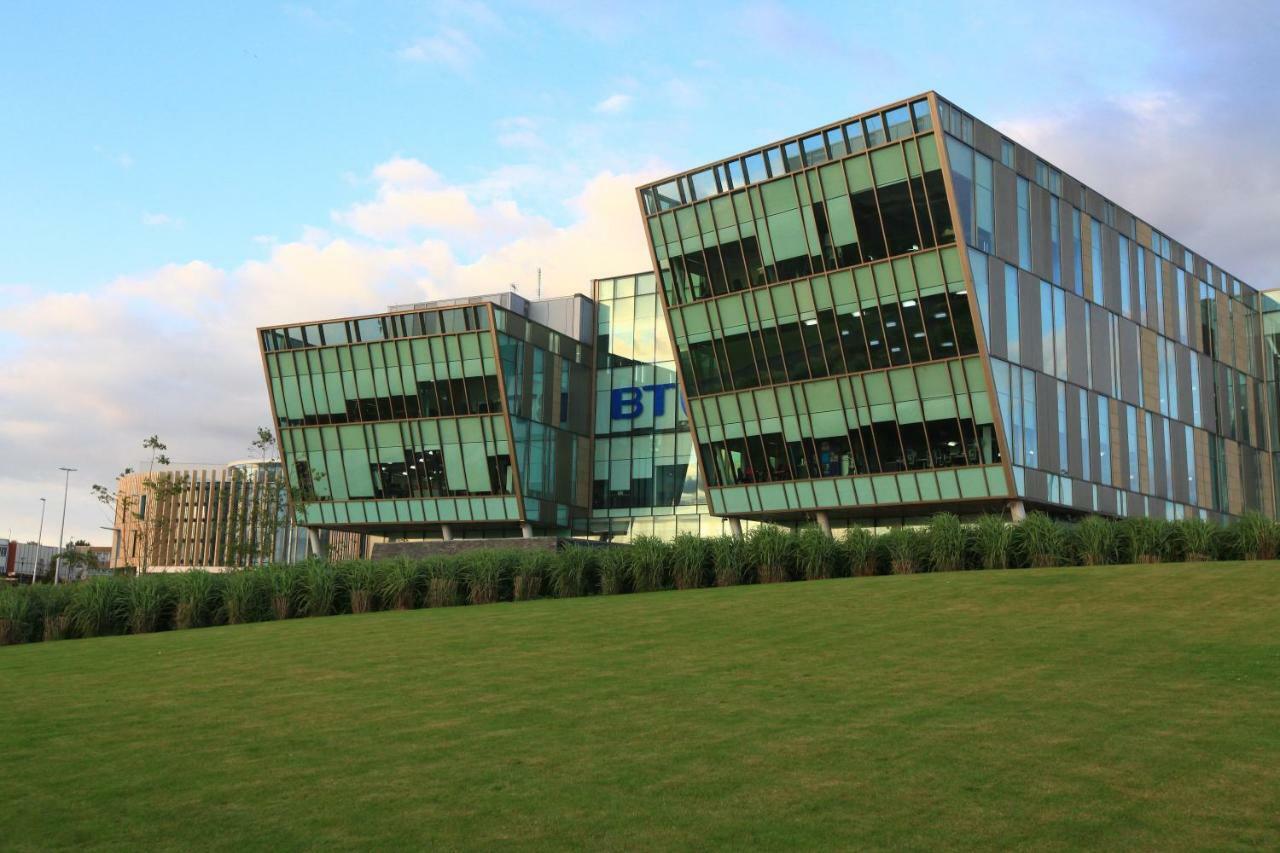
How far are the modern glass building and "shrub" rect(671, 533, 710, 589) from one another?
16337mm

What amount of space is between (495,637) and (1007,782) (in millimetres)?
12266

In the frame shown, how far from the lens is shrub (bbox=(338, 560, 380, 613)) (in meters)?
29.4

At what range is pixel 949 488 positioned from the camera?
43.4 m

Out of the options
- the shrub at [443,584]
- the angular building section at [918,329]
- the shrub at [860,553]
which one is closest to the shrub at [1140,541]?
the shrub at [860,553]

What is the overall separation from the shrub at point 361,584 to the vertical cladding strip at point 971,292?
2279 centimetres

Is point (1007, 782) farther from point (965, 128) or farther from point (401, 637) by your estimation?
point (965, 128)

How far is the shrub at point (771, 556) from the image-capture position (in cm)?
2911

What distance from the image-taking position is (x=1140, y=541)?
27094 millimetres

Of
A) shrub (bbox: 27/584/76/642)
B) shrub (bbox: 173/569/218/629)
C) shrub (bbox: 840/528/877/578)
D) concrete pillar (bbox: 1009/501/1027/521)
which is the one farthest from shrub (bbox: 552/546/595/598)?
concrete pillar (bbox: 1009/501/1027/521)

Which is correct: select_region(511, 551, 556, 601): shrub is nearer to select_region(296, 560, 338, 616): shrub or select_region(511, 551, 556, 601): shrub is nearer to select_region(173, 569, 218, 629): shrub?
select_region(296, 560, 338, 616): shrub

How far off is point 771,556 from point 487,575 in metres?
7.29

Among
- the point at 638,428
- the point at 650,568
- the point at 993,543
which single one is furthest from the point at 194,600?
the point at 638,428

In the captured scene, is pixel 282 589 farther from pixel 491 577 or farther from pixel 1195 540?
pixel 1195 540

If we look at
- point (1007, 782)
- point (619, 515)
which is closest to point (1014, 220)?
point (619, 515)
